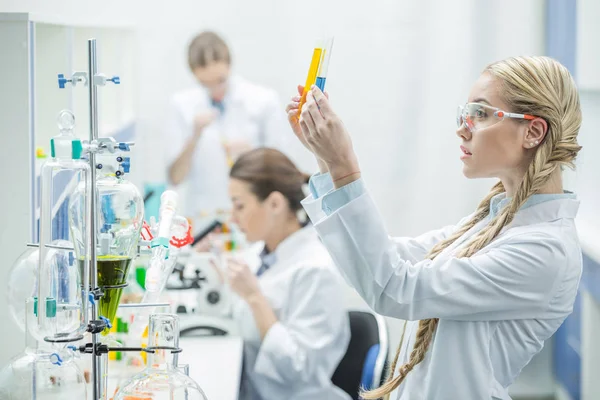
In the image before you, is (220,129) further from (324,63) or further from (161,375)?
(161,375)

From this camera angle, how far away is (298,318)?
2291 mm

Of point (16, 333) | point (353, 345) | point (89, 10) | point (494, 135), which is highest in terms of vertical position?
point (89, 10)

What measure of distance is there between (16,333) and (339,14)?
2307mm

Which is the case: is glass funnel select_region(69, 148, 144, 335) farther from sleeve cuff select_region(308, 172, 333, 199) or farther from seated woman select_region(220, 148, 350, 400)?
seated woman select_region(220, 148, 350, 400)

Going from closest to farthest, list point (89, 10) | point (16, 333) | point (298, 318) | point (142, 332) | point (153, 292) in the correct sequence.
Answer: point (153, 292), point (16, 333), point (142, 332), point (298, 318), point (89, 10)

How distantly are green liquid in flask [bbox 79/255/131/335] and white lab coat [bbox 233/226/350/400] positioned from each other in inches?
42.3

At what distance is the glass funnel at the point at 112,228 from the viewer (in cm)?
116

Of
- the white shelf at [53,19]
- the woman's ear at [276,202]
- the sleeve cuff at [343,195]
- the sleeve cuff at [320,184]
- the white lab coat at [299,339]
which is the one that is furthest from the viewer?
the woman's ear at [276,202]

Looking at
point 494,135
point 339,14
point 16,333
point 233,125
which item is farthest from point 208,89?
point 494,135

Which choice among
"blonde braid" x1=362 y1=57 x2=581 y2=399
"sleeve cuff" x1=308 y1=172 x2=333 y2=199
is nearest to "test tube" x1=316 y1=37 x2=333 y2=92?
"sleeve cuff" x1=308 y1=172 x2=333 y2=199

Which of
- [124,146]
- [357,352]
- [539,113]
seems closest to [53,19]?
[124,146]

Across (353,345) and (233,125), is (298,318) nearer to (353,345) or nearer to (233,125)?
(353,345)

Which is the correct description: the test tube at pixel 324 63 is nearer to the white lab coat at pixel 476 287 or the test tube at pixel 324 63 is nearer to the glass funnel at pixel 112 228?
the white lab coat at pixel 476 287

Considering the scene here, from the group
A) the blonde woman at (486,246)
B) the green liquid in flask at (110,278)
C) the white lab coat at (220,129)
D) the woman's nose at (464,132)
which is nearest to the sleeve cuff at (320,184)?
the blonde woman at (486,246)
